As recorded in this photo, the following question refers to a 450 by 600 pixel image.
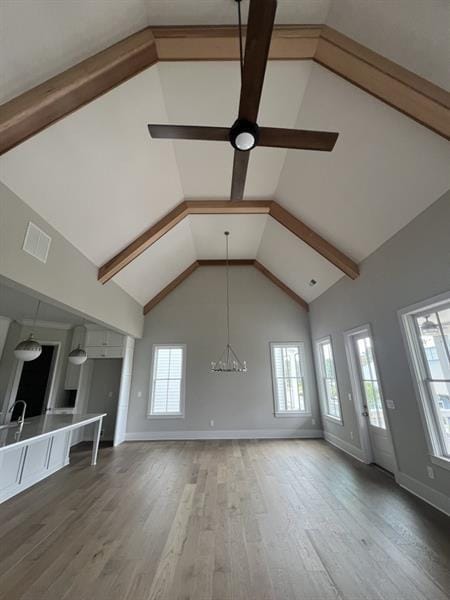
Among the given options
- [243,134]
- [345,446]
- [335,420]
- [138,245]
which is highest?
[138,245]

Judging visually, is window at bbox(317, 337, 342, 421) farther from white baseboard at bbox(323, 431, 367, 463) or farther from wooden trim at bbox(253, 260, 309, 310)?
wooden trim at bbox(253, 260, 309, 310)

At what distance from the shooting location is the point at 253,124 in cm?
181

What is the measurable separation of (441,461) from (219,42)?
5007 millimetres

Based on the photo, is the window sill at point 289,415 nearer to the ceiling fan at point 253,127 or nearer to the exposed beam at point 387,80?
the ceiling fan at point 253,127

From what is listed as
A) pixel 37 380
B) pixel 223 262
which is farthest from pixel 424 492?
pixel 37 380

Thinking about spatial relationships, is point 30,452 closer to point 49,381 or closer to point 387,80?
point 49,381

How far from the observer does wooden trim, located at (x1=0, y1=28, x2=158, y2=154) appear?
2.03 meters

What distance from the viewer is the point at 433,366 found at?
304cm

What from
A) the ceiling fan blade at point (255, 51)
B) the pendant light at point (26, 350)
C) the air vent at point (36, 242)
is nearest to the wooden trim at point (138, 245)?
the air vent at point (36, 242)

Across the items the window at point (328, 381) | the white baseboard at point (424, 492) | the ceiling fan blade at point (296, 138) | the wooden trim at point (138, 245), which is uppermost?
the wooden trim at point (138, 245)

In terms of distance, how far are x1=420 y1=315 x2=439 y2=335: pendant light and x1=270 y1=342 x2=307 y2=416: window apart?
144 inches

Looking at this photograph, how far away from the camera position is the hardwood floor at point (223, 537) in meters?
1.79

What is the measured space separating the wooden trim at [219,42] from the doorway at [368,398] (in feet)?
12.5

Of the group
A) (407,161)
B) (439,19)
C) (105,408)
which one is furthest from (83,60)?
(105,408)
